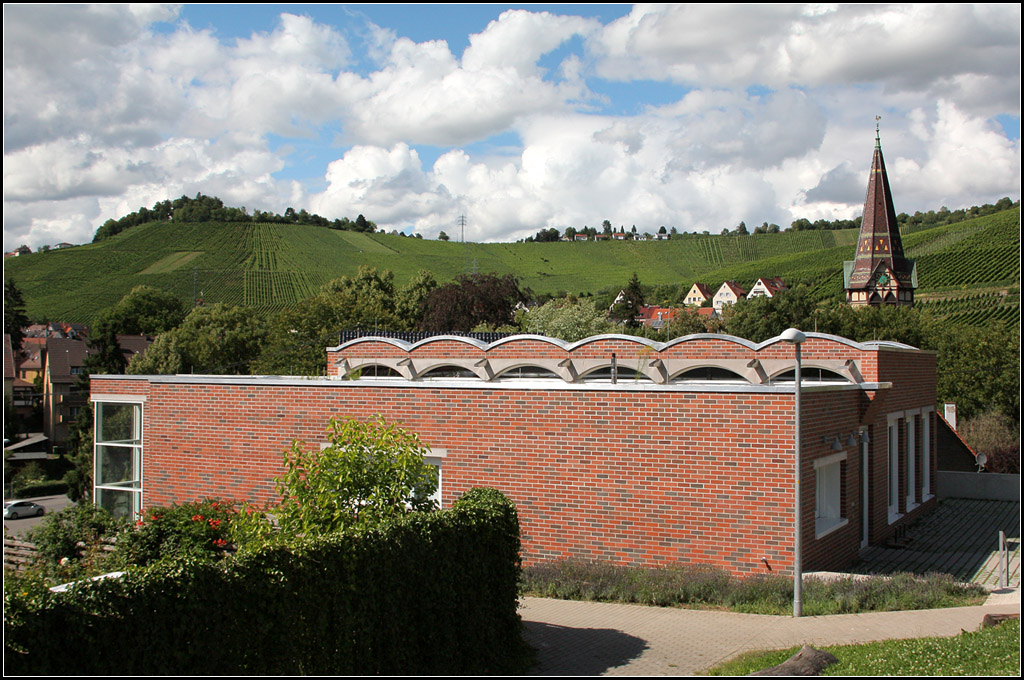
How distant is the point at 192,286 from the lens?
92.2 m

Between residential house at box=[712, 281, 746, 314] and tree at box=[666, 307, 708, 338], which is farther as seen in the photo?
residential house at box=[712, 281, 746, 314]

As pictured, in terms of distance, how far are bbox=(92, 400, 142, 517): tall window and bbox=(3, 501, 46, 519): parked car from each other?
28332 mm

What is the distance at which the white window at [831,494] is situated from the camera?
48.8 feet

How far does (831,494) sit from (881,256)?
68.3 m

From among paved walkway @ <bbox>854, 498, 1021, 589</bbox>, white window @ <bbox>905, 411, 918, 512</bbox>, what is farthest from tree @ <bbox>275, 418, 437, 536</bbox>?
white window @ <bbox>905, 411, 918, 512</bbox>

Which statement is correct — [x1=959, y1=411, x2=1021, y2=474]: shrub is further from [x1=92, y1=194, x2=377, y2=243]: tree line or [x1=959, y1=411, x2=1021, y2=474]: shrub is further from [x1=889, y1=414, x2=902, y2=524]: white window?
[x1=92, y1=194, x2=377, y2=243]: tree line

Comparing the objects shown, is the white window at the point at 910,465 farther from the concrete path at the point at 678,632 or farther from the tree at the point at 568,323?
the tree at the point at 568,323

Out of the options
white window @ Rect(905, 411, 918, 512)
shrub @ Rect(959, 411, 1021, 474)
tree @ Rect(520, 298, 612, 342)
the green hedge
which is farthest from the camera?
tree @ Rect(520, 298, 612, 342)

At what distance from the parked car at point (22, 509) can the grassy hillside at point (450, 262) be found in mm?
37835

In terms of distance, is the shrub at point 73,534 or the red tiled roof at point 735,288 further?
the red tiled roof at point 735,288

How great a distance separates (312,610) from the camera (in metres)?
6.90

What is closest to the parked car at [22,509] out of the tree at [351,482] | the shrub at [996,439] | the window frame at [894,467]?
the tree at [351,482]

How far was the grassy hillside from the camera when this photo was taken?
264 ft

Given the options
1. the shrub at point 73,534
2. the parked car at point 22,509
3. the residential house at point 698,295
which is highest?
the residential house at point 698,295
